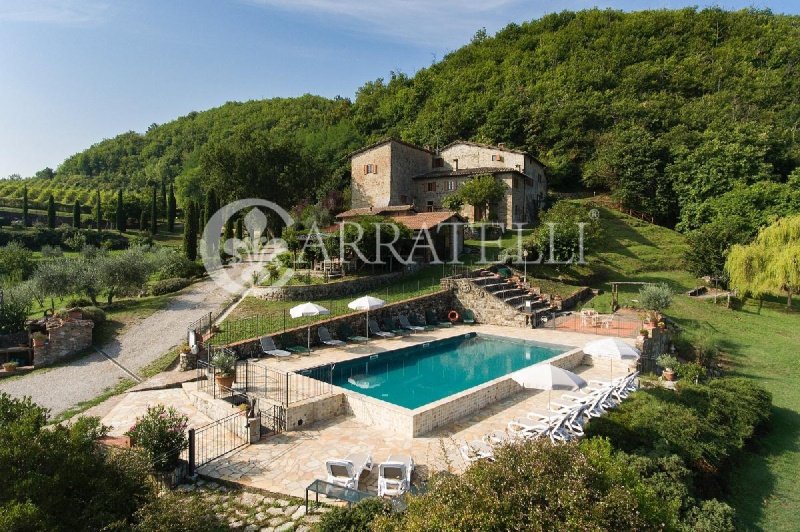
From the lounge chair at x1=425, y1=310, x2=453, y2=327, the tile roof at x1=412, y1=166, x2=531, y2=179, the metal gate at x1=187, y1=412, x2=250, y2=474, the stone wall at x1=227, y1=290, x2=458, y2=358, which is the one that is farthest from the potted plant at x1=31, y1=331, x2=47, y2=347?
the tile roof at x1=412, y1=166, x2=531, y2=179

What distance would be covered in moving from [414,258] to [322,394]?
17863 millimetres

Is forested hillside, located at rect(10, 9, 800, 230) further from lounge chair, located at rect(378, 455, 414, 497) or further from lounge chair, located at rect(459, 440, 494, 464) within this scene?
lounge chair, located at rect(378, 455, 414, 497)

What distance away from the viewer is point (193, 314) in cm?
1900

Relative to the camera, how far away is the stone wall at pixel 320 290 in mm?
20266

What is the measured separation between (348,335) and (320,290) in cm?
378

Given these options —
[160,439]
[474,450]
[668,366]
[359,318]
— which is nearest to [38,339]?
[160,439]

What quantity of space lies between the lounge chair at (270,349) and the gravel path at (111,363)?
3.23 m

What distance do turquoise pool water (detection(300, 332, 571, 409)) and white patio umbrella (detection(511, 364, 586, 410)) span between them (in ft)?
10.4

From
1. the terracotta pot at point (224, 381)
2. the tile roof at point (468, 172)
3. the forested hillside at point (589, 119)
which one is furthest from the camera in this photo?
the forested hillside at point (589, 119)

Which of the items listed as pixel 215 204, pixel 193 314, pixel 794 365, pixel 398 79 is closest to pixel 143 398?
pixel 193 314

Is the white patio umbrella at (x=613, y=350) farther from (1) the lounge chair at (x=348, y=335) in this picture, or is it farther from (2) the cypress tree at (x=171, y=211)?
(2) the cypress tree at (x=171, y=211)

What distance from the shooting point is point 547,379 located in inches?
399

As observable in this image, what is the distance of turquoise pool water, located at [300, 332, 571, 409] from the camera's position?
13.5 metres

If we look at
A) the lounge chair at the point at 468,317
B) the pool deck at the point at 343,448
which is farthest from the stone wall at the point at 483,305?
the pool deck at the point at 343,448
